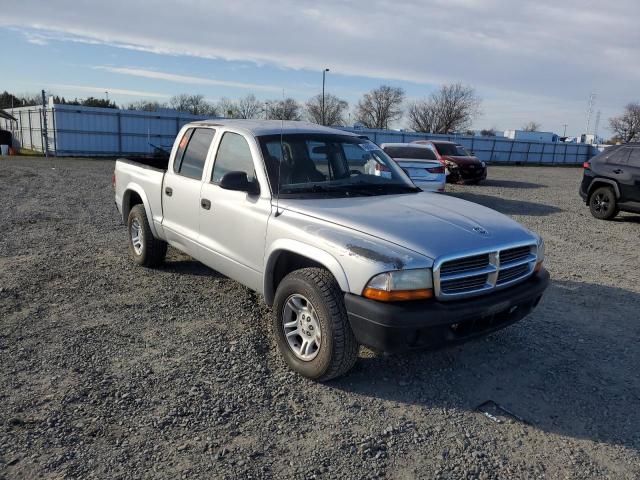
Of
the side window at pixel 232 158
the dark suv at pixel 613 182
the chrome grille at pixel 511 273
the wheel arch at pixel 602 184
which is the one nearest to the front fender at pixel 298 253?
the side window at pixel 232 158

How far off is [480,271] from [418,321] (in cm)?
66

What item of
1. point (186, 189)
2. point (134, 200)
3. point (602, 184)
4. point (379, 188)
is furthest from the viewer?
point (602, 184)

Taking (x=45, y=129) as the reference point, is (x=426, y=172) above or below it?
above

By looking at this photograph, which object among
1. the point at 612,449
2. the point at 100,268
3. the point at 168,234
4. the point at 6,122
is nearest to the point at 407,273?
the point at 612,449

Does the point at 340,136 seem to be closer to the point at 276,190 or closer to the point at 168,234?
the point at 276,190

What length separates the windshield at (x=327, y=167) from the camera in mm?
4426

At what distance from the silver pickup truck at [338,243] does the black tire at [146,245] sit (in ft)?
2.03

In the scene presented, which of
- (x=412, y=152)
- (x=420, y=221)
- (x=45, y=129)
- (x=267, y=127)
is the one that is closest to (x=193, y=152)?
(x=267, y=127)

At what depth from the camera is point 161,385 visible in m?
3.65

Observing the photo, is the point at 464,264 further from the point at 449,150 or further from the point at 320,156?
the point at 449,150

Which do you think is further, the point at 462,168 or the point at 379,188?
the point at 462,168

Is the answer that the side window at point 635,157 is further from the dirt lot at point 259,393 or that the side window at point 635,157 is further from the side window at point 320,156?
the side window at point 320,156

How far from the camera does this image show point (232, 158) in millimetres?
4797

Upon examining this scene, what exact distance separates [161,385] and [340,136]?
9.38ft
